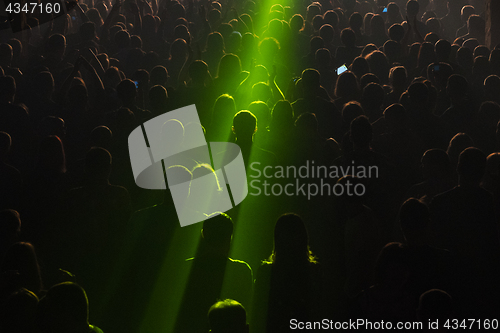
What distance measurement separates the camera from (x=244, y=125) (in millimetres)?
4441

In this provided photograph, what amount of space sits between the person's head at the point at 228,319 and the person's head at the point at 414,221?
5.31 feet

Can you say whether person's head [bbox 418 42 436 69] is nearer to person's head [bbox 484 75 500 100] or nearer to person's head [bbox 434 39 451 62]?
person's head [bbox 434 39 451 62]

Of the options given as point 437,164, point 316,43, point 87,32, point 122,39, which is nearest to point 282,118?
point 437,164

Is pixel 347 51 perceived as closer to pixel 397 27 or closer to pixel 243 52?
pixel 397 27

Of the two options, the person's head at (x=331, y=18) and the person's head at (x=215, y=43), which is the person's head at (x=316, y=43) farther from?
the person's head at (x=331, y=18)

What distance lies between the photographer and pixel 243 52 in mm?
8719

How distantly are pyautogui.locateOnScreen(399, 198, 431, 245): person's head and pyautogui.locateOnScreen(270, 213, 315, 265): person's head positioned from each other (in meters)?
0.85

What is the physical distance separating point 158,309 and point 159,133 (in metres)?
2.46

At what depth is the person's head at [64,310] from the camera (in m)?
2.42

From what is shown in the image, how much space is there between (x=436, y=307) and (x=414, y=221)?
81 centimetres

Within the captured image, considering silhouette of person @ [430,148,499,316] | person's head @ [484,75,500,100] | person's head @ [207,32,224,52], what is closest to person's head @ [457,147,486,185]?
silhouette of person @ [430,148,499,316]

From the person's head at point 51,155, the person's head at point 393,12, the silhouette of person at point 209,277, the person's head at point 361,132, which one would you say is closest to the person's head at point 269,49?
the person's head at point 361,132

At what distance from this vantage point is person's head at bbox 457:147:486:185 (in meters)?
3.80

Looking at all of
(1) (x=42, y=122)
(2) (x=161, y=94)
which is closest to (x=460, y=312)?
(2) (x=161, y=94)
